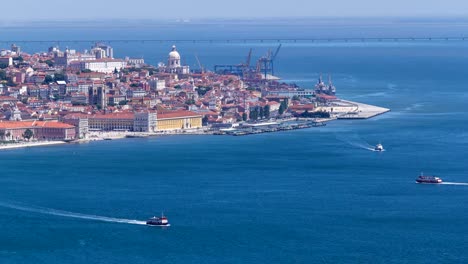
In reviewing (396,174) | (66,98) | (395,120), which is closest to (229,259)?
(396,174)

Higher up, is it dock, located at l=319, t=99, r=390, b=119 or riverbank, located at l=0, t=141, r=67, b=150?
dock, located at l=319, t=99, r=390, b=119

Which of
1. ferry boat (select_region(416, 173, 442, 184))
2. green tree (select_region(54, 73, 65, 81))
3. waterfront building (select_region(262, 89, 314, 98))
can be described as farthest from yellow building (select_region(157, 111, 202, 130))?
ferry boat (select_region(416, 173, 442, 184))

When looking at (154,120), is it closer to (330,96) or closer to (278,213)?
(330,96)

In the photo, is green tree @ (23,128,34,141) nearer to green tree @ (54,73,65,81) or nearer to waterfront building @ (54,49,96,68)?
green tree @ (54,73,65,81)

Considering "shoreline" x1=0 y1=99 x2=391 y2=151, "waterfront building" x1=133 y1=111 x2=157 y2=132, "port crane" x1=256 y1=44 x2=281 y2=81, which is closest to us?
"shoreline" x1=0 y1=99 x2=391 y2=151

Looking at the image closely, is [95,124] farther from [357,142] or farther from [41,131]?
[357,142]

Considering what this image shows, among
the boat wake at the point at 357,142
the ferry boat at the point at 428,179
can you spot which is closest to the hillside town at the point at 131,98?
the boat wake at the point at 357,142
